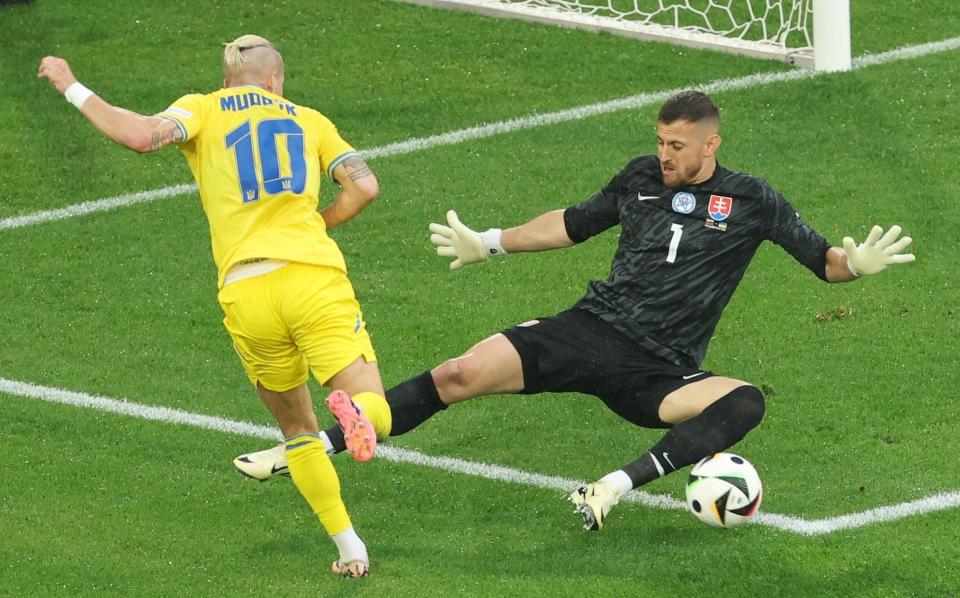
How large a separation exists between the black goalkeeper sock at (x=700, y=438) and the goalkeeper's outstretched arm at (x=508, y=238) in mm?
1191

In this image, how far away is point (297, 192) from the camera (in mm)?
6887

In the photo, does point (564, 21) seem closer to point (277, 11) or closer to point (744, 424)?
point (277, 11)

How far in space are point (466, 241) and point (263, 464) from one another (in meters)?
1.44

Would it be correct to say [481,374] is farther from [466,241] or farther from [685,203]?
[685,203]

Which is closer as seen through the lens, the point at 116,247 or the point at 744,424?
the point at 744,424

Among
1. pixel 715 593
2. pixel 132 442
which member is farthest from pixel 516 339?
pixel 132 442

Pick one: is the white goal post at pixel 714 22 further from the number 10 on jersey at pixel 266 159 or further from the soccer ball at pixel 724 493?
the number 10 on jersey at pixel 266 159

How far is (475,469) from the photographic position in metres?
8.09

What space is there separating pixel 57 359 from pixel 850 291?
184 inches

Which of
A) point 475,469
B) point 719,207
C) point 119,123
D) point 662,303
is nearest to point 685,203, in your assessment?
point 719,207

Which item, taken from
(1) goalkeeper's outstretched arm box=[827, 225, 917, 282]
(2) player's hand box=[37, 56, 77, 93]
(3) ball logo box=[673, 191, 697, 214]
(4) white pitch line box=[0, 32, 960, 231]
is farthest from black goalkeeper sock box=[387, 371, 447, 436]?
(4) white pitch line box=[0, 32, 960, 231]

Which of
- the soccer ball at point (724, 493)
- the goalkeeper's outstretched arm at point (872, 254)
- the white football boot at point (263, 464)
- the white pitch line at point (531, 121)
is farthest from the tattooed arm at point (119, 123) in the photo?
the white pitch line at point (531, 121)

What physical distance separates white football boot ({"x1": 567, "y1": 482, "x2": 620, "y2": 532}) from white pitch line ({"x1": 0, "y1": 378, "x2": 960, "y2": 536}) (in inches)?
27.7

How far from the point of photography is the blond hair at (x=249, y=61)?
704 centimetres
